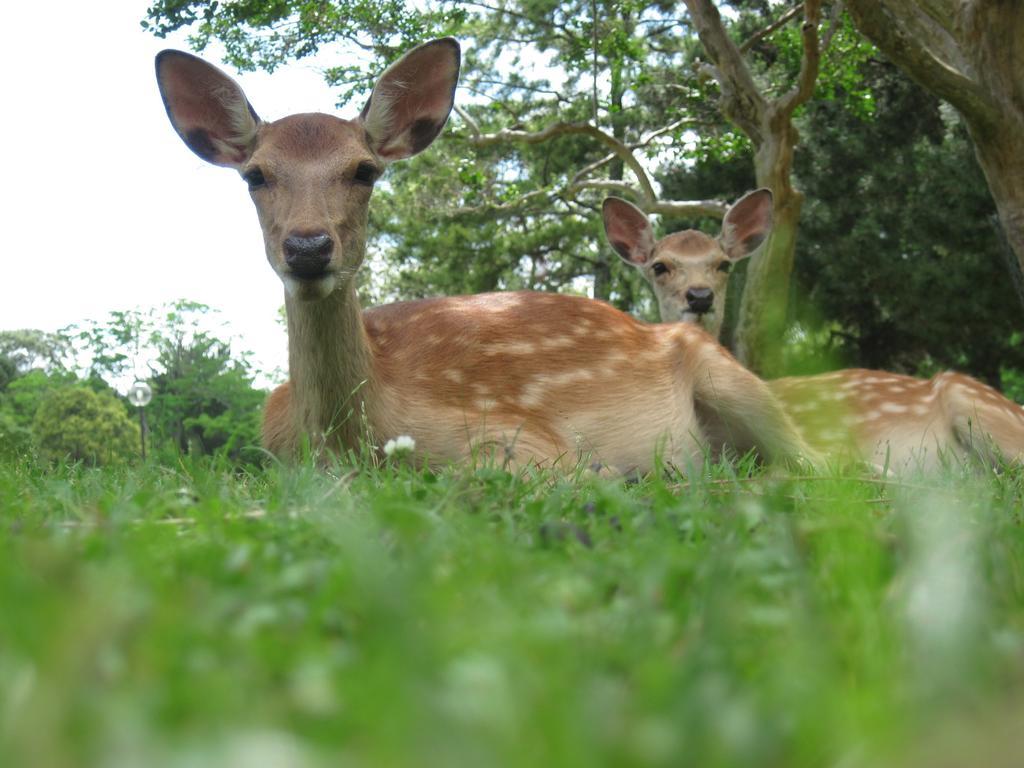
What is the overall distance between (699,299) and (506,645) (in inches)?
262

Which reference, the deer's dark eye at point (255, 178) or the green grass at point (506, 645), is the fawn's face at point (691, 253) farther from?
the green grass at point (506, 645)

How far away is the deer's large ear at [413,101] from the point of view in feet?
14.6

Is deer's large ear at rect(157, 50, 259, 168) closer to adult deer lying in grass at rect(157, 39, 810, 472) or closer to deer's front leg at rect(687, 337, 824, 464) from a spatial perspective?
adult deer lying in grass at rect(157, 39, 810, 472)

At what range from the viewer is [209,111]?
14.5ft

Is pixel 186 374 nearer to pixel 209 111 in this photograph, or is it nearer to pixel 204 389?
pixel 204 389

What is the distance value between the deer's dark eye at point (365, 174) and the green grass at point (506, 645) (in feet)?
8.61

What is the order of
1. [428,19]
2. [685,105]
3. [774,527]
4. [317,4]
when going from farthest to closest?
[685,105]
[428,19]
[317,4]
[774,527]

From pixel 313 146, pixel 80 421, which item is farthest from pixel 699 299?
pixel 80 421

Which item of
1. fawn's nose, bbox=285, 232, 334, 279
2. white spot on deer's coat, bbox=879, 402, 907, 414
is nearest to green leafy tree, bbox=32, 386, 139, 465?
white spot on deer's coat, bbox=879, 402, 907, 414

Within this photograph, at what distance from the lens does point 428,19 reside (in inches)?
511

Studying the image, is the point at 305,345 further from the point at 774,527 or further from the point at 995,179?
the point at 995,179

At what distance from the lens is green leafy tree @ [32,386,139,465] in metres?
12.8

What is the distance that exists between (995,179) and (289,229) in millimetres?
6647

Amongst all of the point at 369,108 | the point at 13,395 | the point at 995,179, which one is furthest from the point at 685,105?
the point at 369,108
